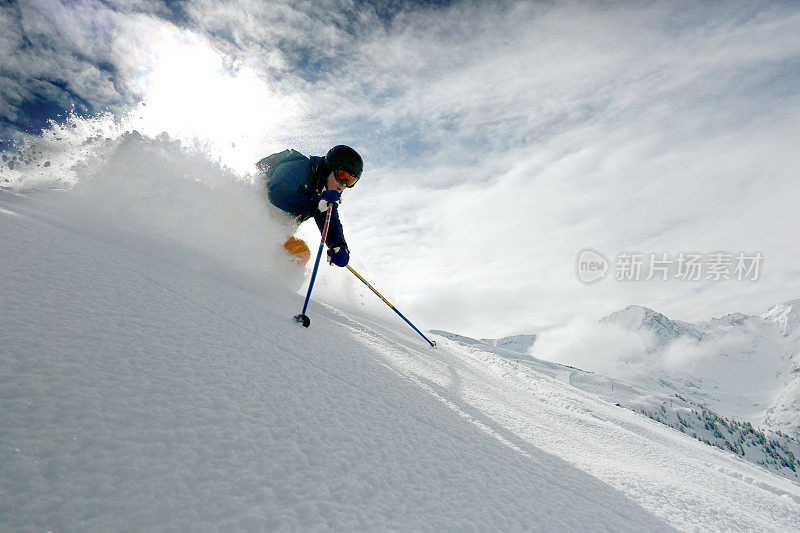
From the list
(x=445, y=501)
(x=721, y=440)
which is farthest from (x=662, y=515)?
(x=721, y=440)

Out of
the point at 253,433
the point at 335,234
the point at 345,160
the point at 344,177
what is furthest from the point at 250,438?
the point at 345,160

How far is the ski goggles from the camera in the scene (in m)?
6.14

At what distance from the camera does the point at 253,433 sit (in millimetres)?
1764

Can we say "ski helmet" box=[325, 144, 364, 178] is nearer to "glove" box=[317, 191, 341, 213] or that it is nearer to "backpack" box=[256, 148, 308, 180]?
"glove" box=[317, 191, 341, 213]

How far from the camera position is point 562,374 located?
195 metres

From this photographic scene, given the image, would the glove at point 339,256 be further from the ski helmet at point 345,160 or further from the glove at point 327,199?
the ski helmet at point 345,160

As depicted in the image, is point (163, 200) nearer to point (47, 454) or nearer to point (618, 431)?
point (47, 454)

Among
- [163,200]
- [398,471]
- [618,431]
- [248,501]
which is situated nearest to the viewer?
[248,501]

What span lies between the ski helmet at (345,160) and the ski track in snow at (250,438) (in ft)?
10.4

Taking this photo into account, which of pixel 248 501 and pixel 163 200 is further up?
pixel 163 200

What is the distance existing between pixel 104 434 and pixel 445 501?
1.51 m

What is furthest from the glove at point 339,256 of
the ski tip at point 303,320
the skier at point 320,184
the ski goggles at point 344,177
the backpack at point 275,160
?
the backpack at point 275,160

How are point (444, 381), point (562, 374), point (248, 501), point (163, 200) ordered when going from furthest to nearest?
1. point (562, 374)
2. point (163, 200)
3. point (444, 381)
4. point (248, 501)

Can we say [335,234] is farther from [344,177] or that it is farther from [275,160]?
[275,160]
